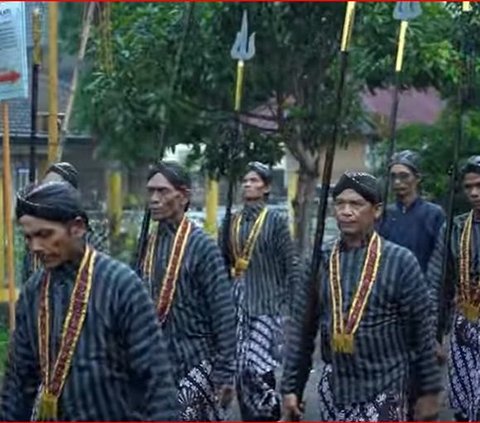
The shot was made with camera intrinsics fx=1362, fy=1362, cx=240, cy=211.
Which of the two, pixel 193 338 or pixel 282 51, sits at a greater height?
pixel 282 51

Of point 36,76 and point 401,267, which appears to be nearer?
point 401,267

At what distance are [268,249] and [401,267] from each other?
12.0ft

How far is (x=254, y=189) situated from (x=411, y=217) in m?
1.22

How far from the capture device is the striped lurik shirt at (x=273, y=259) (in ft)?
29.9

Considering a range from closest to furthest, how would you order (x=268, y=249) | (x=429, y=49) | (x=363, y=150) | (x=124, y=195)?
1. (x=268, y=249)
2. (x=429, y=49)
3. (x=363, y=150)
4. (x=124, y=195)

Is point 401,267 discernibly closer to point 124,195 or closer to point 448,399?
point 448,399

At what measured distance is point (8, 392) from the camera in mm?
4695

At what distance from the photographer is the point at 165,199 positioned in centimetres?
648

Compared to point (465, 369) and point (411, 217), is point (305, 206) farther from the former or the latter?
point (465, 369)

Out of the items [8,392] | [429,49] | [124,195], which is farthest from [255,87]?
[124,195]

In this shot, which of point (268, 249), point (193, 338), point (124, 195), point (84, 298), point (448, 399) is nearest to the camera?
point (84, 298)

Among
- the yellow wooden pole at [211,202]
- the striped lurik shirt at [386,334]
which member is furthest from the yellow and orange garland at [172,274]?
the yellow wooden pole at [211,202]

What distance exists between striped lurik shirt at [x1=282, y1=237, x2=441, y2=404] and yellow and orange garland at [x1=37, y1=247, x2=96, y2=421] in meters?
1.45

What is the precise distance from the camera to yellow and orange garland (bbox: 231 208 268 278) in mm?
9164
